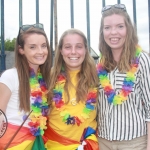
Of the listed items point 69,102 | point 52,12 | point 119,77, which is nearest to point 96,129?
point 69,102

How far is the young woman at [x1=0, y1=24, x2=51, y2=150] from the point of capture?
232cm

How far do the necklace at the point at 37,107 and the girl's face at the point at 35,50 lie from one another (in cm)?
12

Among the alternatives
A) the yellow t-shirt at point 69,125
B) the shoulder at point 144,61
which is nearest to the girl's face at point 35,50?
the yellow t-shirt at point 69,125

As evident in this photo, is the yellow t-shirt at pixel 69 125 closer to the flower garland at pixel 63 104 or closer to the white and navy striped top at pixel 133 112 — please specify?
the flower garland at pixel 63 104

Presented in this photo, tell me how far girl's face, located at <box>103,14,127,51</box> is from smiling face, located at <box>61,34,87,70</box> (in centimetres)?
33

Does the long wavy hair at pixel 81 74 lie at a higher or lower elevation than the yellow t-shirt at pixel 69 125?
higher

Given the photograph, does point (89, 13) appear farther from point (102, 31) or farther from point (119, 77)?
point (119, 77)

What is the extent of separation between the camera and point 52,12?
10.9ft

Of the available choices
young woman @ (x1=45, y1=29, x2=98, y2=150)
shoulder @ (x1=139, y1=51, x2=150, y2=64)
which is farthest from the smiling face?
shoulder @ (x1=139, y1=51, x2=150, y2=64)

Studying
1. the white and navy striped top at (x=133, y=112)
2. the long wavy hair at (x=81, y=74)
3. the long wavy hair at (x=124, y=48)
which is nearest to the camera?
the white and navy striped top at (x=133, y=112)

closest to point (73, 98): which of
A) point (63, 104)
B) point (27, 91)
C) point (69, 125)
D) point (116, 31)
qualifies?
point (63, 104)

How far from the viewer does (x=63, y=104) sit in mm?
2494

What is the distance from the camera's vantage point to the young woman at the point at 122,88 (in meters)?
2.26

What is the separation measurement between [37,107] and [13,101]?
0.20 m
